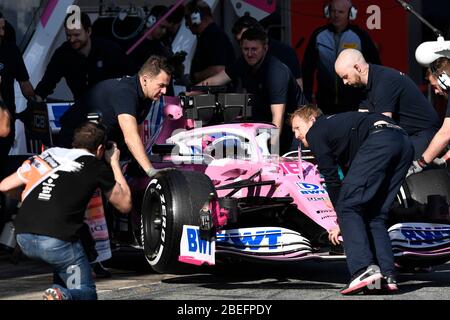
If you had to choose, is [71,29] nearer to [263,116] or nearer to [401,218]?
[263,116]

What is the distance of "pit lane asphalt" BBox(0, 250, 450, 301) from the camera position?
9.87 metres

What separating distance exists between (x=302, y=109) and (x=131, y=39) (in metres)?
5.98

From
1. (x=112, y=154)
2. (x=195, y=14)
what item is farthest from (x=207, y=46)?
(x=112, y=154)

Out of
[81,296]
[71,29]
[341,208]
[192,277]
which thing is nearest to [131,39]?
[71,29]

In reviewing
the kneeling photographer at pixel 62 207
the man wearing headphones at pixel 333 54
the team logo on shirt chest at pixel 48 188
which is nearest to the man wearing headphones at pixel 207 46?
Answer: the man wearing headphones at pixel 333 54

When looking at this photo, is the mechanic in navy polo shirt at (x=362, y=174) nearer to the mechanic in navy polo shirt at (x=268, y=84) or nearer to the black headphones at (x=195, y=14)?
the mechanic in navy polo shirt at (x=268, y=84)

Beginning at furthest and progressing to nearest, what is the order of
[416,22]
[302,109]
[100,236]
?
[416,22] < [302,109] < [100,236]

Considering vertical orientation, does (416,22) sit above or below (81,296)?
above

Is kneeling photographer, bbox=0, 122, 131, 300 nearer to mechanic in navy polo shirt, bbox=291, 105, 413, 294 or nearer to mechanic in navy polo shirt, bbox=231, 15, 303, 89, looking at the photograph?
mechanic in navy polo shirt, bbox=291, 105, 413, 294

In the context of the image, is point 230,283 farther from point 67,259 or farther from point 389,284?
point 67,259

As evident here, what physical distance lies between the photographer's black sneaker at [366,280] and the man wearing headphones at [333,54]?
4142 millimetres

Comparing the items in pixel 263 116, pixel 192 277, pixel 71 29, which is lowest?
pixel 192 277

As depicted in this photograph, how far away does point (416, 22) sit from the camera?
17.1 meters

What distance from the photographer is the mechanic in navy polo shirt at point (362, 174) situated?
9836 mm
